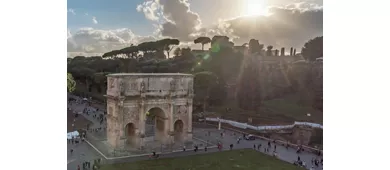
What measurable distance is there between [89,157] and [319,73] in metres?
5.18

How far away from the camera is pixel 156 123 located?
9.27 m

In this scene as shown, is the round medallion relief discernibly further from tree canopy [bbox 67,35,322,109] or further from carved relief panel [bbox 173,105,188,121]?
tree canopy [bbox 67,35,322,109]

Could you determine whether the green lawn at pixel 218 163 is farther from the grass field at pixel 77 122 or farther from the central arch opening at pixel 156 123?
the grass field at pixel 77 122

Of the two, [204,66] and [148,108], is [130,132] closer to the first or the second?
[148,108]

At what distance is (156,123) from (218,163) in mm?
1606

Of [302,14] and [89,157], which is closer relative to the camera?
[89,157]

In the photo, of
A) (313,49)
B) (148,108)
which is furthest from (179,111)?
(313,49)

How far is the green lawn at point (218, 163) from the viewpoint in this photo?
846 cm
